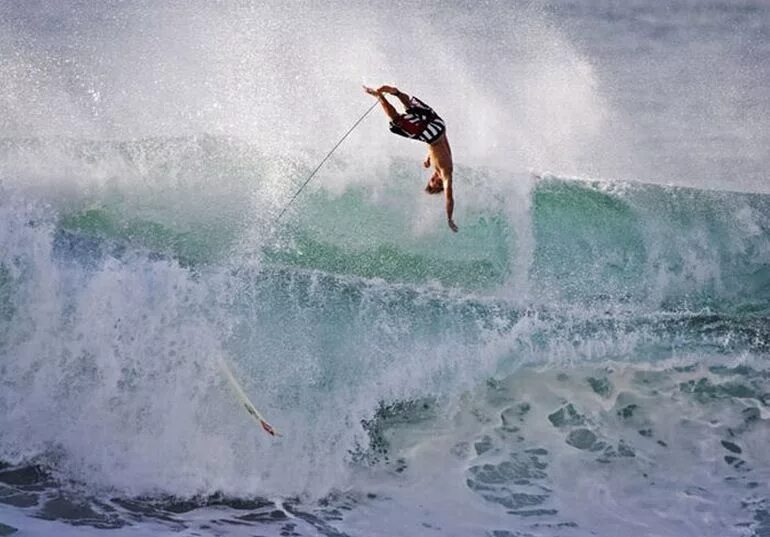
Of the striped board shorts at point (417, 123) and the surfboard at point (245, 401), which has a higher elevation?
the striped board shorts at point (417, 123)

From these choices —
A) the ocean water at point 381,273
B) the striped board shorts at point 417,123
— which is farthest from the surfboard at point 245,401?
the striped board shorts at point 417,123

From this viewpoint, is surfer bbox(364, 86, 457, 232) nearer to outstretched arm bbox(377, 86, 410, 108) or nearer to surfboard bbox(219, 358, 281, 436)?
outstretched arm bbox(377, 86, 410, 108)

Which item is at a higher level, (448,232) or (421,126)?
(421,126)

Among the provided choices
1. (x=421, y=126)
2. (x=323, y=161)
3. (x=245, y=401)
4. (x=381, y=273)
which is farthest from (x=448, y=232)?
(x=245, y=401)

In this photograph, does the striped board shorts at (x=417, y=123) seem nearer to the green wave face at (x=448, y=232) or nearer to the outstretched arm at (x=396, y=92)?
the outstretched arm at (x=396, y=92)

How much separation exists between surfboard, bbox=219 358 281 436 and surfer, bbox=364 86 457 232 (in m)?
2.08

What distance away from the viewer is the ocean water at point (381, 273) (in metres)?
8.35

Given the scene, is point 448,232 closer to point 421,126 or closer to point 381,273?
point 381,273

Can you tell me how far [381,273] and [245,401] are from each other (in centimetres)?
165

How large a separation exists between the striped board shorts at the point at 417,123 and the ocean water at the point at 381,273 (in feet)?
6.05

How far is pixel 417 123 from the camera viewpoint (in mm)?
7707

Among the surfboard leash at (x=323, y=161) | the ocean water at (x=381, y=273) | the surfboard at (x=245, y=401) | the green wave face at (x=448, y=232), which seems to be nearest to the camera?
the ocean water at (x=381, y=273)

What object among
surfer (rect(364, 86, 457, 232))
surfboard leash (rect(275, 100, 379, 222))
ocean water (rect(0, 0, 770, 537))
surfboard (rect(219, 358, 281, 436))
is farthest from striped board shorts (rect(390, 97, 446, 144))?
surfboard (rect(219, 358, 281, 436))

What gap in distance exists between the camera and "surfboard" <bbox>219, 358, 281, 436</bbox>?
27.8 ft
